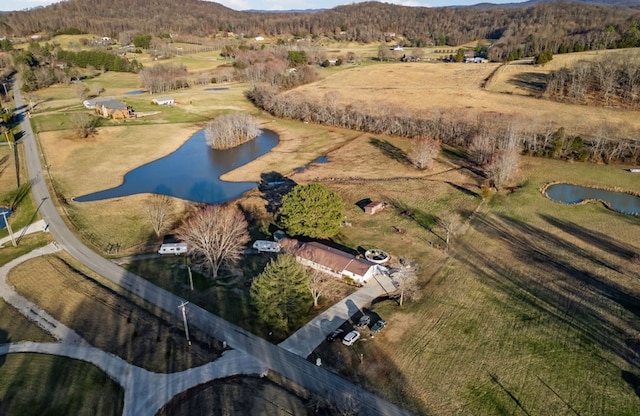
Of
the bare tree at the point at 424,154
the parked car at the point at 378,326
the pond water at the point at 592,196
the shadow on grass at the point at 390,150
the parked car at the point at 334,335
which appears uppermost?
the bare tree at the point at 424,154

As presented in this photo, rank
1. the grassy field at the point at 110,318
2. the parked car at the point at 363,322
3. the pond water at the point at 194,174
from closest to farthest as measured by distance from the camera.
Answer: the grassy field at the point at 110,318
the parked car at the point at 363,322
the pond water at the point at 194,174

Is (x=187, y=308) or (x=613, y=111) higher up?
(x=613, y=111)

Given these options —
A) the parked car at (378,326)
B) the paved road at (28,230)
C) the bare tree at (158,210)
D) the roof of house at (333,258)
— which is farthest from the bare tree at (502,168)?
the paved road at (28,230)

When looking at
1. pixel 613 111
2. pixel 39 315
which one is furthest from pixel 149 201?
pixel 613 111

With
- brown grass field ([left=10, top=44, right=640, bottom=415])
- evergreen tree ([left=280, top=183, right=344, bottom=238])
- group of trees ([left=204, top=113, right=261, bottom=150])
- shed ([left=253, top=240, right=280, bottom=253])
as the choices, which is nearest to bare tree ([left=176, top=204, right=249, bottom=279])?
shed ([left=253, top=240, right=280, bottom=253])

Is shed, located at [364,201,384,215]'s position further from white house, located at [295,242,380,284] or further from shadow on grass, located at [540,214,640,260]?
shadow on grass, located at [540,214,640,260]

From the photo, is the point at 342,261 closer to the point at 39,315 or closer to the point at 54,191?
the point at 39,315

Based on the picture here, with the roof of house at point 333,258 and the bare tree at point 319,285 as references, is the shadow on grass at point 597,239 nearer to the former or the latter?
the roof of house at point 333,258
